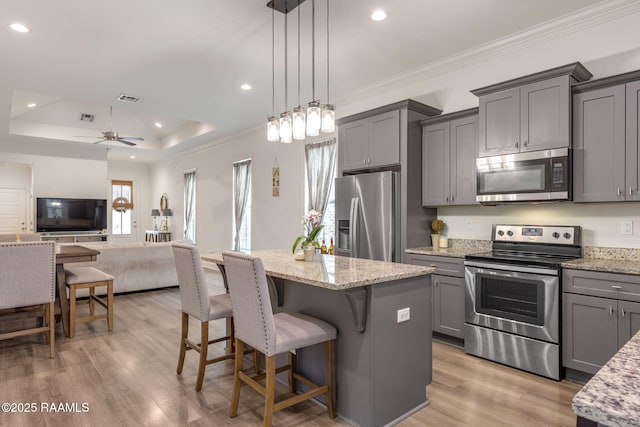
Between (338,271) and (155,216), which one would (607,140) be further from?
(155,216)

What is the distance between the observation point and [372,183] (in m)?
4.16

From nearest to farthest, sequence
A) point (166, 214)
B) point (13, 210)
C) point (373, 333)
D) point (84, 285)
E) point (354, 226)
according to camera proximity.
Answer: point (373, 333)
point (84, 285)
point (354, 226)
point (13, 210)
point (166, 214)

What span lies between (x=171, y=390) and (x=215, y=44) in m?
3.17

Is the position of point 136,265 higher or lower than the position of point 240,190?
lower

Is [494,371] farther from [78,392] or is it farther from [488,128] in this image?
[78,392]

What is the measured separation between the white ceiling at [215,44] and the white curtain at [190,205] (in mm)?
3471

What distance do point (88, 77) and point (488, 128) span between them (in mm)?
4700

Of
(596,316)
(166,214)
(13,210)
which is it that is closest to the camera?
(596,316)

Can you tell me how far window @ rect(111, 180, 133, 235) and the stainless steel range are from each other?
1060cm

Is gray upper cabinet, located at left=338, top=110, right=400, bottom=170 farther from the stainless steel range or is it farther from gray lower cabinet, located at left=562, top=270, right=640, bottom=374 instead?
gray lower cabinet, located at left=562, top=270, right=640, bottom=374

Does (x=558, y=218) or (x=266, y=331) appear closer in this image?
(x=266, y=331)

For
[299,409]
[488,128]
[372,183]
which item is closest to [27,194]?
[372,183]

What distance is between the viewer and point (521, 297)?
10.0ft

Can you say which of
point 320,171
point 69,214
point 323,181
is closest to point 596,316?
point 323,181
